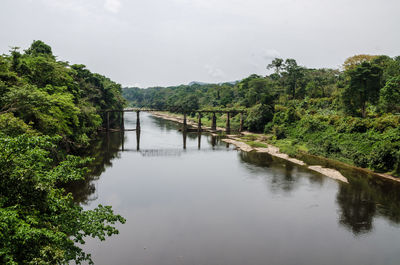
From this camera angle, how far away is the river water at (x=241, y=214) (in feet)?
56.7

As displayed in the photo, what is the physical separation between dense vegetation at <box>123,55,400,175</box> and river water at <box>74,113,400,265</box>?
5.57 meters

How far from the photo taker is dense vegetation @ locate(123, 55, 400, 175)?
35750mm

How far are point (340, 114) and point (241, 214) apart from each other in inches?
1422

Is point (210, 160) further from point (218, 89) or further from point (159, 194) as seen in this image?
point (218, 89)

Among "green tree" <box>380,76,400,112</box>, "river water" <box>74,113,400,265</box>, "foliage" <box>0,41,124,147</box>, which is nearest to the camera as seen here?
"river water" <box>74,113,400,265</box>

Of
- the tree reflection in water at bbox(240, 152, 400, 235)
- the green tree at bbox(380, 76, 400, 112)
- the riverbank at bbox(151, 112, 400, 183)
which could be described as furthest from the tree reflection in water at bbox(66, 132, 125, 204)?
the green tree at bbox(380, 76, 400, 112)

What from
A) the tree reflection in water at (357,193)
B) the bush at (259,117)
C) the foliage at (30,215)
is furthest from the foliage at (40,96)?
the bush at (259,117)

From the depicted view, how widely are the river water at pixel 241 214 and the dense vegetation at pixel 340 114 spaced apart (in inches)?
219

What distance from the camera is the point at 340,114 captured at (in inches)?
1970

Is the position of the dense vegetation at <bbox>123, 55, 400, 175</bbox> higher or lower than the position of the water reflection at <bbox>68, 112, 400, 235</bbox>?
higher

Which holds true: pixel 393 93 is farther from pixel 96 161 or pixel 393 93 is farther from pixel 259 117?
pixel 96 161

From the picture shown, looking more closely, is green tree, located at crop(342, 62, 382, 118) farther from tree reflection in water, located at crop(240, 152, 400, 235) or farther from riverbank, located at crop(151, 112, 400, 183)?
tree reflection in water, located at crop(240, 152, 400, 235)

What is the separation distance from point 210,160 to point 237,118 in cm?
3763

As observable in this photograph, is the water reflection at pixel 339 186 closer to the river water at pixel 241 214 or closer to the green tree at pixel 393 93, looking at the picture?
the river water at pixel 241 214
